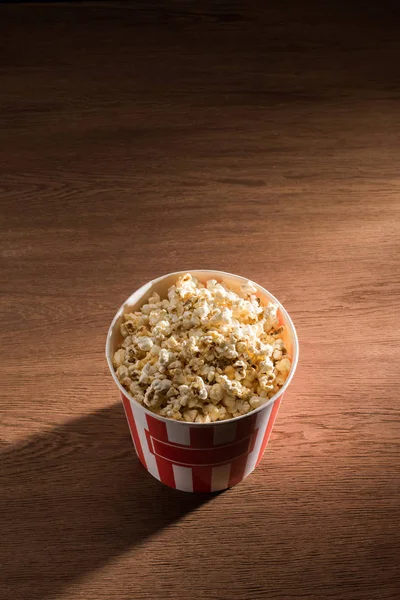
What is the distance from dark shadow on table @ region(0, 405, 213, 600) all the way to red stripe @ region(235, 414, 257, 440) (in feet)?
0.67

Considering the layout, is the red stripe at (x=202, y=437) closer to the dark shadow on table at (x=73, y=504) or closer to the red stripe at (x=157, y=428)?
the red stripe at (x=157, y=428)

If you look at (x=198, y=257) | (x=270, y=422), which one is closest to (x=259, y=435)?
(x=270, y=422)

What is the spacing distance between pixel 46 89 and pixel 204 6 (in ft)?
2.14

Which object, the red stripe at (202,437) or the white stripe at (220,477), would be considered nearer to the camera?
the red stripe at (202,437)

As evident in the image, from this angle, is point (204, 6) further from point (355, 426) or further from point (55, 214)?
point (355, 426)

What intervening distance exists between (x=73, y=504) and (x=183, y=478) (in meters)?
0.19

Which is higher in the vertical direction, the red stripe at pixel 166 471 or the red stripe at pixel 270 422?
the red stripe at pixel 270 422

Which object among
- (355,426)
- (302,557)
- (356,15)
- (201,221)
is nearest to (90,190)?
(201,221)

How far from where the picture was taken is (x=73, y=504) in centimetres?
105

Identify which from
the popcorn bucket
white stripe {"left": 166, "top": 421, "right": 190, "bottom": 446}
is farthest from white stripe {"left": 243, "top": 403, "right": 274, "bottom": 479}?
white stripe {"left": 166, "top": 421, "right": 190, "bottom": 446}

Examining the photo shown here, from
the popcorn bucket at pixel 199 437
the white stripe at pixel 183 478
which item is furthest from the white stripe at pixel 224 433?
the white stripe at pixel 183 478

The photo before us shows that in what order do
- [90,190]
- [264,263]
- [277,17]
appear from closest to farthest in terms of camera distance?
1. [264,263]
2. [90,190]
3. [277,17]

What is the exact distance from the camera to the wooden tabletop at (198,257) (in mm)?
1009

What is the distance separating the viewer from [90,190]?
158 centimetres
